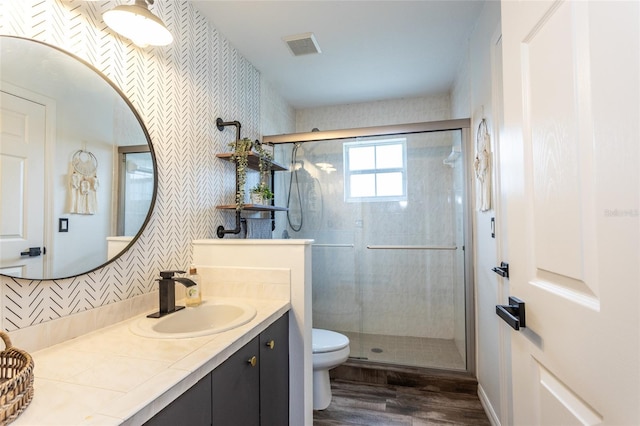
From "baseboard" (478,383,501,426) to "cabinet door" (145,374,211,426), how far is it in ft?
5.51

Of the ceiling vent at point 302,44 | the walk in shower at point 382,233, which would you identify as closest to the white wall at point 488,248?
the walk in shower at point 382,233

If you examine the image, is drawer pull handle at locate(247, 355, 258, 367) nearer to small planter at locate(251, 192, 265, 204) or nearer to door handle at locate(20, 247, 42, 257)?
door handle at locate(20, 247, 42, 257)

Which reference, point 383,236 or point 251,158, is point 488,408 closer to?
point 383,236

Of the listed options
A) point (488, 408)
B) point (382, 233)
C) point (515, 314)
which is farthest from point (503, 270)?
point (382, 233)

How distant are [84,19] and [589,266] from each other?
172 cm

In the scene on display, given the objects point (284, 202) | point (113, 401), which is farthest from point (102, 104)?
point (284, 202)

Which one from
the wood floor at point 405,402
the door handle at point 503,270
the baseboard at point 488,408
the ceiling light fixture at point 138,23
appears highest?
the ceiling light fixture at point 138,23

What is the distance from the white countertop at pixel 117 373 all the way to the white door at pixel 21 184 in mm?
310

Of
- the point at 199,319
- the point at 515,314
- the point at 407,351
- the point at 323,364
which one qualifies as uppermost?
the point at 515,314

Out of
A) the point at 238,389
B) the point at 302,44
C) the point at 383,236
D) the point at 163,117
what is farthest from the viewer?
the point at 383,236

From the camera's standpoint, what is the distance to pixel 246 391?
1066 mm

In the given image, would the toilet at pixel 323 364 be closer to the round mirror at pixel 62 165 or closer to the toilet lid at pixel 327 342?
the toilet lid at pixel 327 342

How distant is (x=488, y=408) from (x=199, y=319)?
1.82 m

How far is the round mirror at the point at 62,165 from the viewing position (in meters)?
0.89
